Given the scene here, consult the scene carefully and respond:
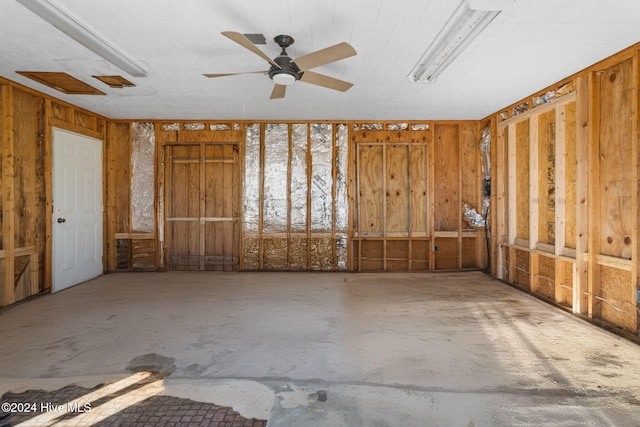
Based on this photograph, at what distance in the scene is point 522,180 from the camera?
4.73 metres

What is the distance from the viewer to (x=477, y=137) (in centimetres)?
576

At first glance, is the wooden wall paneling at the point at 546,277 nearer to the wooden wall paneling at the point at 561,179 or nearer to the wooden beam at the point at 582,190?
the wooden wall paneling at the point at 561,179

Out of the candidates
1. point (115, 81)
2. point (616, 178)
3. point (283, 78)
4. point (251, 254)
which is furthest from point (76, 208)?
point (616, 178)

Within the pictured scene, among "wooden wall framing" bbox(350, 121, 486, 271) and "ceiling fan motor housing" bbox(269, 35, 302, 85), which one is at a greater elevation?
"ceiling fan motor housing" bbox(269, 35, 302, 85)

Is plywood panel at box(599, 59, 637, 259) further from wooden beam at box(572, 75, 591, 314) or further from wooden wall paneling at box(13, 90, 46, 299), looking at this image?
wooden wall paneling at box(13, 90, 46, 299)

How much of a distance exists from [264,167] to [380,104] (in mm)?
2239

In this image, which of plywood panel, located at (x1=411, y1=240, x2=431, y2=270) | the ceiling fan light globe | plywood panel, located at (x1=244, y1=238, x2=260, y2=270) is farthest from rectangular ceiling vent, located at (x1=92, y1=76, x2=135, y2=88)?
plywood panel, located at (x1=411, y1=240, x2=431, y2=270)

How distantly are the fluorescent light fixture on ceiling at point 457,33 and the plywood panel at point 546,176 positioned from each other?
1.71 m

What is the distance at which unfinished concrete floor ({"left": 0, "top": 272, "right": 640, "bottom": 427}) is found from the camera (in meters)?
1.95

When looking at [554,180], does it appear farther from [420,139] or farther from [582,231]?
[420,139]

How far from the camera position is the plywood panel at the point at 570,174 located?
12.1ft

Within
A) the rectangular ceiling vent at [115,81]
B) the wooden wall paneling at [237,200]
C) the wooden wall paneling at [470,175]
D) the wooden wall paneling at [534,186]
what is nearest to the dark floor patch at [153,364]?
the rectangular ceiling vent at [115,81]

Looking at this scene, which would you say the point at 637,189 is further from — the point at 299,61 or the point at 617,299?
the point at 299,61

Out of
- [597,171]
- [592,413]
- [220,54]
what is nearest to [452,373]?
[592,413]
